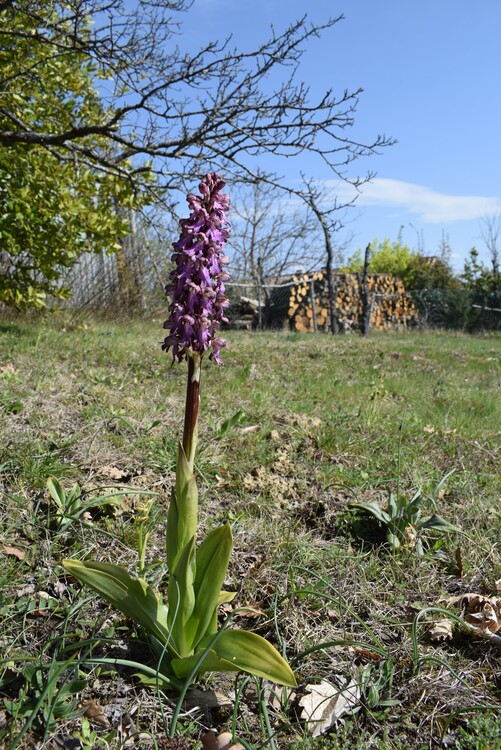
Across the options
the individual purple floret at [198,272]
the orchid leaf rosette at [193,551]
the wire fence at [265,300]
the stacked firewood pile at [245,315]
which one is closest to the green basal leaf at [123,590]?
the orchid leaf rosette at [193,551]

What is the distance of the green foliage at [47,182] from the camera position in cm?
657

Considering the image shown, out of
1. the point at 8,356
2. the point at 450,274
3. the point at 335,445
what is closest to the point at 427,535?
the point at 335,445

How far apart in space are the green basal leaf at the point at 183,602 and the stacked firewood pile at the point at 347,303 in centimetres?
1395

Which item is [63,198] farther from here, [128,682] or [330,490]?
[128,682]

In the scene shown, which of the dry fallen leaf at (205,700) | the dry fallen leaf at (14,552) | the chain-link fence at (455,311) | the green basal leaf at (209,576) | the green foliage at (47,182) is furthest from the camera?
the chain-link fence at (455,311)

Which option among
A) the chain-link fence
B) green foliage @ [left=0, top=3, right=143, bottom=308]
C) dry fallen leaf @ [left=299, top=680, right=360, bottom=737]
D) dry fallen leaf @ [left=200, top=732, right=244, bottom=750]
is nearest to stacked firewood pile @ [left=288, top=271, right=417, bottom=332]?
the chain-link fence

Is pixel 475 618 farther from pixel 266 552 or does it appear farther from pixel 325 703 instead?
pixel 266 552

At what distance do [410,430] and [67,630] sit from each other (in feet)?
9.82

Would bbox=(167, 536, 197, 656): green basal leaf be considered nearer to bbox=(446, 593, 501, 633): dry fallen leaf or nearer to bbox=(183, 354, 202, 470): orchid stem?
bbox=(183, 354, 202, 470): orchid stem

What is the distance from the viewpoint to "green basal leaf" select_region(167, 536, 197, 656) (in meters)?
1.77

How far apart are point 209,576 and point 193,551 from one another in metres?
0.14

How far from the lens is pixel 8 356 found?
5.39 meters

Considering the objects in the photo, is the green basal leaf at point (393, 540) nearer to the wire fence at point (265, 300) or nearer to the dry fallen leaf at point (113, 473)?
the dry fallen leaf at point (113, 473)

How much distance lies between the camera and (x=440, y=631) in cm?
227
